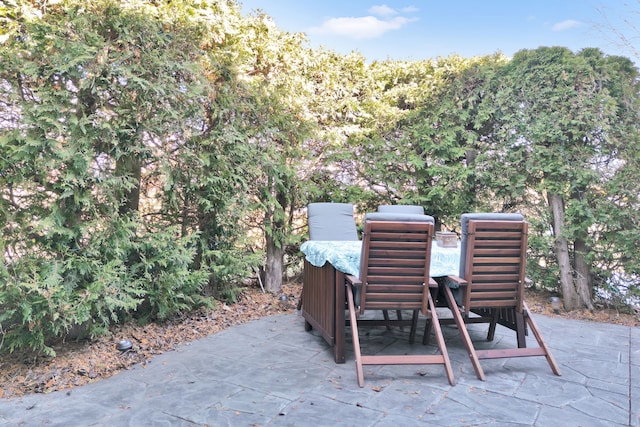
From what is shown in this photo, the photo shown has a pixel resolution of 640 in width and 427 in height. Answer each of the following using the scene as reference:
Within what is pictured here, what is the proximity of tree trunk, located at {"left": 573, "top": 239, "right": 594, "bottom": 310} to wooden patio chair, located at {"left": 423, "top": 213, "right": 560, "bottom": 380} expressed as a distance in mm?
2152

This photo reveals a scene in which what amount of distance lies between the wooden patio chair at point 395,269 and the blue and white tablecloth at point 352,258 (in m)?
0.14

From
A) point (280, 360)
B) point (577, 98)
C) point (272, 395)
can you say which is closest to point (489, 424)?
point (272, 395)

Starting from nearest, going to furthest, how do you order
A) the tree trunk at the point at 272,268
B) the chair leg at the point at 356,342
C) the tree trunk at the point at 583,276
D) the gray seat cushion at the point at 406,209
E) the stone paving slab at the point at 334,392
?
1. the stone paving slab at the point at 334,392
2. the chair leg at the point at 356,342
3. the tree trunk at the point at 583,276
4. the gray seat cushion at the point at 406,209
5. the tree trunk at the point at 272,268

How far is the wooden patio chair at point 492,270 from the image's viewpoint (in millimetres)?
3037

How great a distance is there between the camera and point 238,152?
437 cm

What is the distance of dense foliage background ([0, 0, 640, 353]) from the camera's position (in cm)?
306

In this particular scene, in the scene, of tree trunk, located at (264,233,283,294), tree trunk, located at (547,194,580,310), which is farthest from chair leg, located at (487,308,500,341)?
tree trunk, located at (264,233,283,294)

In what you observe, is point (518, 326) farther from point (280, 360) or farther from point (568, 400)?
point (280, 360)

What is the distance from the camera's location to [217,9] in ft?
13.7

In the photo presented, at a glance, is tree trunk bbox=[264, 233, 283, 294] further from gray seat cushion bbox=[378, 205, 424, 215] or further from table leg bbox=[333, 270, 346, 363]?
table leg bbox=[333, 270, 346, 363]

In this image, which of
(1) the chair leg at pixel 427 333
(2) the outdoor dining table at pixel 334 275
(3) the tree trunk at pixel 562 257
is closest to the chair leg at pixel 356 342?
(2) the outdoor dining table at pixel 334 275

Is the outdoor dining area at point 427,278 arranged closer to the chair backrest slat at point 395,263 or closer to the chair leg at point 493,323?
the chair backrest slat at point 395,263

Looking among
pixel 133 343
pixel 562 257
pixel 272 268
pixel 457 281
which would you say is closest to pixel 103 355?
pixel 133 343

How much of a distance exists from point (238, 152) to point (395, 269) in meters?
2.22
